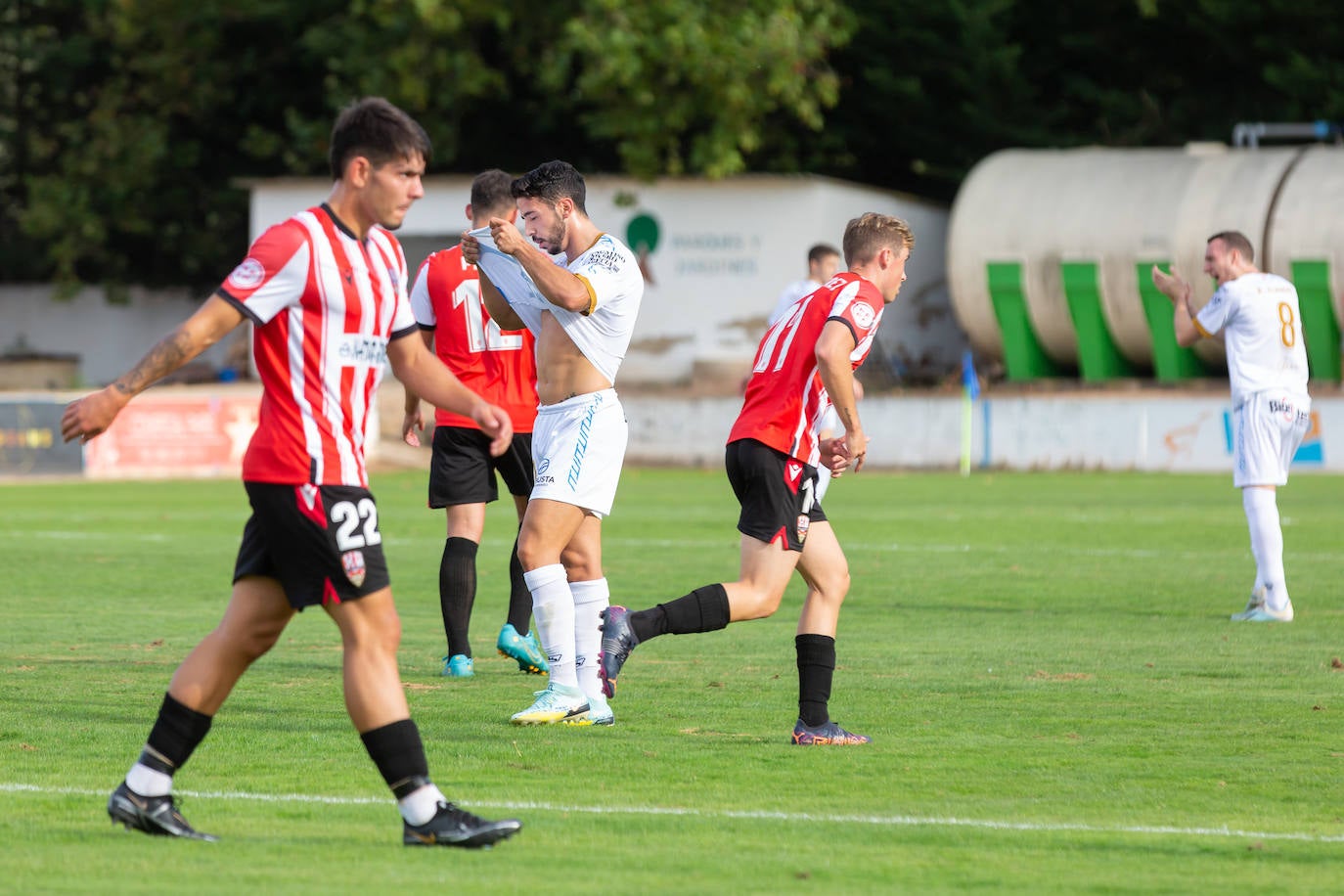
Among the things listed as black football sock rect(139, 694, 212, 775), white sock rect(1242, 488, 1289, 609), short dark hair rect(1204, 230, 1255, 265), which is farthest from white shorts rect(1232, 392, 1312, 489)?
black football sock rect(139, 694, 212, 775)

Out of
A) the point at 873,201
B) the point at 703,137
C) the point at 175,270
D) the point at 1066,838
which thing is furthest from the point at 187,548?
the point at 175,270

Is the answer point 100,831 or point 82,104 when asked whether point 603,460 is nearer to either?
point 100,831

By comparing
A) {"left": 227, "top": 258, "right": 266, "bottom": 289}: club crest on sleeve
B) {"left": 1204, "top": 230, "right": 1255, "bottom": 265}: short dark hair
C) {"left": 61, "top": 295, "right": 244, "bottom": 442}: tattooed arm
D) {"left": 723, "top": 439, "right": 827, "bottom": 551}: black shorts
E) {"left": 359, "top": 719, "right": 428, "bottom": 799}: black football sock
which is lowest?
{"left": 359, "top": 719, "right": 428, "bottom": 799}: black football sock

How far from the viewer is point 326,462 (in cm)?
524

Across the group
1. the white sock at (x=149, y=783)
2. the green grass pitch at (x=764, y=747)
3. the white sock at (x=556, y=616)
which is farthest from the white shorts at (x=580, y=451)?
the white sock at (x=149, y=783)

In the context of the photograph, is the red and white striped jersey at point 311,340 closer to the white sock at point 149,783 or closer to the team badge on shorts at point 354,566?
the team badge on shorts at point 354,566

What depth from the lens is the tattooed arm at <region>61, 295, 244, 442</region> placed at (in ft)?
16.5

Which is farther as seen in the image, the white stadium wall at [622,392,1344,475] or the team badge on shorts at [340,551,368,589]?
the white stadium wall at [622,392,1344,475]

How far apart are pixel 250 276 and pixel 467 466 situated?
4.07m

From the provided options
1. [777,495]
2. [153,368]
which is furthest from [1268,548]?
[153,368]

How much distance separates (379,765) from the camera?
17.4ft

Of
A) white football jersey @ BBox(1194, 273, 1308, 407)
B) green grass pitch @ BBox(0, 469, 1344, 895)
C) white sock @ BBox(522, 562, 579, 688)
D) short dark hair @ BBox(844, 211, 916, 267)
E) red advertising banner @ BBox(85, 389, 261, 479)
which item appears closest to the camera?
green grass pitch @ BBox(0, 469, 1344, 895)

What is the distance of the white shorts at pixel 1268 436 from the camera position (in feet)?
37.1

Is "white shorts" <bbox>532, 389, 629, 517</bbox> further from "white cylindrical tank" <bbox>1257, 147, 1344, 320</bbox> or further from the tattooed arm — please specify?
"white cylindrical tank" <bbox>1257, 147, 1344, 320</bbox>
